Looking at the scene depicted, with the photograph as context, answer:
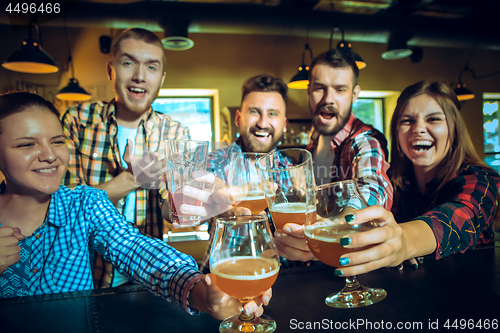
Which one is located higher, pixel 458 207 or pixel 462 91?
pixel 462 91

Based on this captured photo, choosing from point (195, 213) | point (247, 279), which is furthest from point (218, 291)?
point (195, 213)

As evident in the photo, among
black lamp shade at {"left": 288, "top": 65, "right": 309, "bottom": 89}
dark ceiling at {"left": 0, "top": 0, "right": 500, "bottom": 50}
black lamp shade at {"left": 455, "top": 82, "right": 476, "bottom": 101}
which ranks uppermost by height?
dark ceiling at {"left": 0, "top": 0, "right": 500, "bottom": 50}

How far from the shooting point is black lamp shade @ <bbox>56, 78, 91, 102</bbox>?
302 cm

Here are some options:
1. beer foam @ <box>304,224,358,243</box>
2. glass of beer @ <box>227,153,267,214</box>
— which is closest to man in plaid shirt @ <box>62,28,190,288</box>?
glass of beer @ <box>227,153,267,214</box>

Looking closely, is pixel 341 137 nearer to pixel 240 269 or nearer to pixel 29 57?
pixel 240 269

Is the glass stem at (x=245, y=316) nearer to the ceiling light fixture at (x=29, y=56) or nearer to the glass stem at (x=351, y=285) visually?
the glass stem at (x=351, y=285)

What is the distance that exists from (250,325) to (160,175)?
1.55 m

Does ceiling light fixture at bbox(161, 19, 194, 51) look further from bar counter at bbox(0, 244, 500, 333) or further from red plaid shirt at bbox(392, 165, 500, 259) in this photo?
bar counter at bbox(0, 244, 500, 333)

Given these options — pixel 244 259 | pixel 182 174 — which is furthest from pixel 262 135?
pixel 244 259

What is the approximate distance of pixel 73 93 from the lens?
3031 millimetres

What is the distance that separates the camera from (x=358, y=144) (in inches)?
74.2

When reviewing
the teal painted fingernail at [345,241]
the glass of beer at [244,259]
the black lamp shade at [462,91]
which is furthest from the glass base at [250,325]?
the black lamp shade at [462,91]

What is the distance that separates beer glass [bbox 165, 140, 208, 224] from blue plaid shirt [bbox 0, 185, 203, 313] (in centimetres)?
17

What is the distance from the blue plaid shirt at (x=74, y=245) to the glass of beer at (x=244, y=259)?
477 mm
